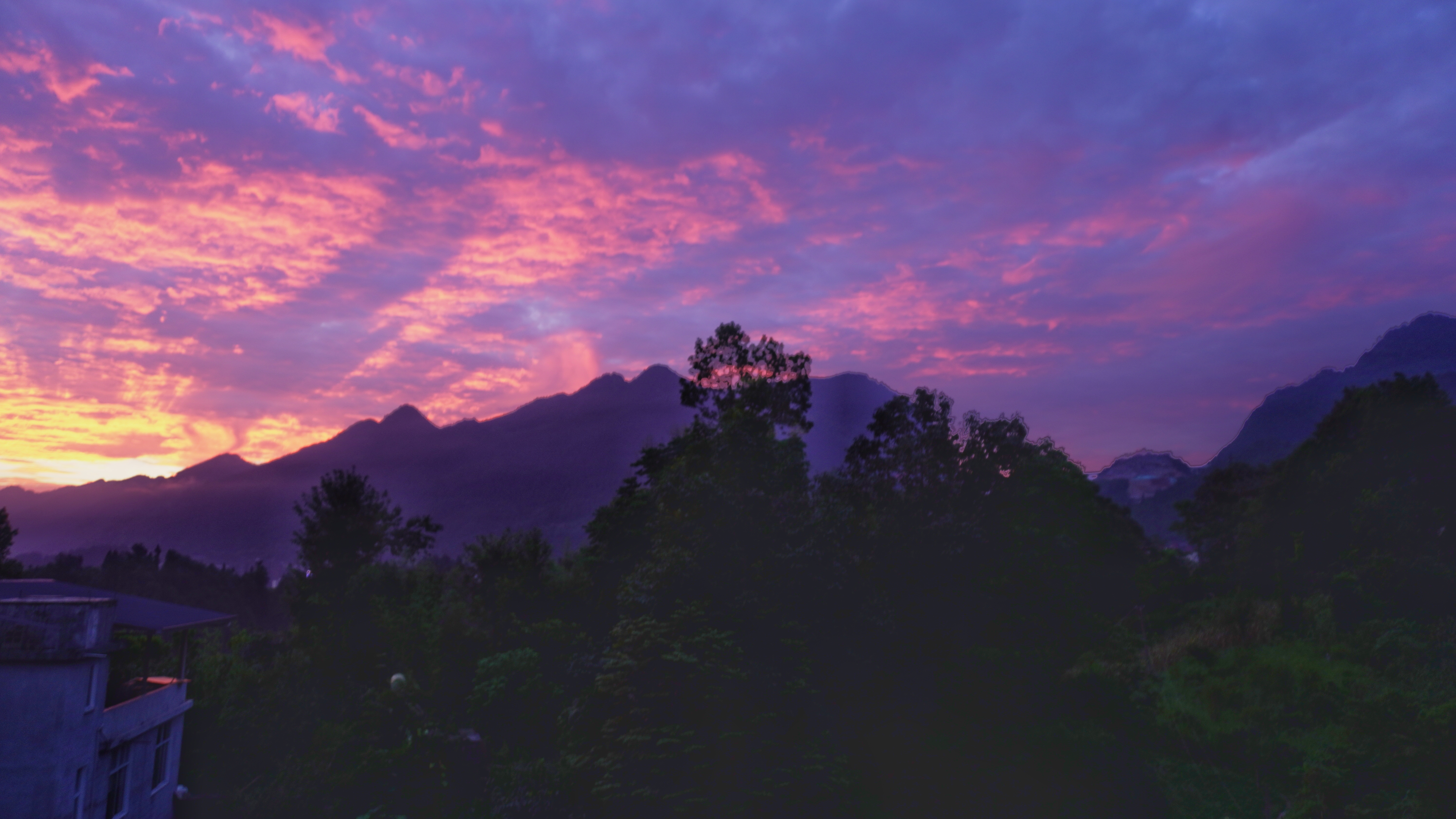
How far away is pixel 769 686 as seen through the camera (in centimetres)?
2033

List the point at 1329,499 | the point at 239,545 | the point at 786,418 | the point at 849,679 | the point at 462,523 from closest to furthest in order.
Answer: the point at 849,679 < the point at 786,418 < the point at 1329,499 < the point at 239,545 < the point at 462,523

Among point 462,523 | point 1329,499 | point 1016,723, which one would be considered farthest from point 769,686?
point 462,523

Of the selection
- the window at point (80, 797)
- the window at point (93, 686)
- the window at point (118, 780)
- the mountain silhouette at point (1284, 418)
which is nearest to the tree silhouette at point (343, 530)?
the window at point (118, 780)

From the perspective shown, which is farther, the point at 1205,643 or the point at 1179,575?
the point at 1179,575

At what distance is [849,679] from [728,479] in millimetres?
7193

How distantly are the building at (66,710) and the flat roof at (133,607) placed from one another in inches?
2.0

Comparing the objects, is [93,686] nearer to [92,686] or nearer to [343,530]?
[92,686]

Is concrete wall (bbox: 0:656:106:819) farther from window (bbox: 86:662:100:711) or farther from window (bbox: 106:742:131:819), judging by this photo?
window (bbox: 106:742:131:819)

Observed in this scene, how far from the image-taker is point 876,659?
2352 centimetres

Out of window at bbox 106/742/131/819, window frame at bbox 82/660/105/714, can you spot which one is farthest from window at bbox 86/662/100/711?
window at bbox 106/742/131/819

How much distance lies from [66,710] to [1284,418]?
195 meters

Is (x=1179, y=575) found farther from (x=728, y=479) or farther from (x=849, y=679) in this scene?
(x=728, y=479)

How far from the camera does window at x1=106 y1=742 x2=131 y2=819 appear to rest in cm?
1669

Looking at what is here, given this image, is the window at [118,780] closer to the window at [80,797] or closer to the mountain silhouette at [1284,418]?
the window at [80,797]
